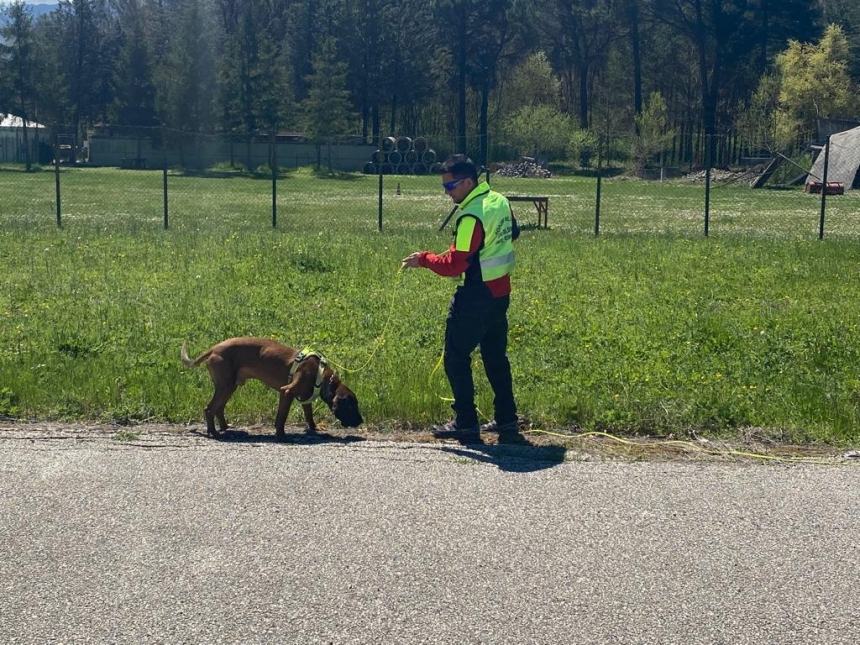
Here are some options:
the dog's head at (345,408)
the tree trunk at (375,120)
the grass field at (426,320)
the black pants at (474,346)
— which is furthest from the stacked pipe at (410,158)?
the dog's head at (345,408)

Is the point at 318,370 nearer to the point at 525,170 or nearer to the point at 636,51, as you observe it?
the point at 525,170

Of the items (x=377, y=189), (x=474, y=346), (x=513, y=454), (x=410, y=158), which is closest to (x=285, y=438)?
(x=474, y=346)

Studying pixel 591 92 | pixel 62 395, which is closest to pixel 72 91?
pixel 591 92

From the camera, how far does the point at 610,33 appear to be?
83062 millimetres

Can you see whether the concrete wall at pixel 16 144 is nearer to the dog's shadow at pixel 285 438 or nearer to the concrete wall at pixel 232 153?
the concrete wall at pixel 232 153

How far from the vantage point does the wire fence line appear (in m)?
25.8

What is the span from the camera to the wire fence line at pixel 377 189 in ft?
84.6

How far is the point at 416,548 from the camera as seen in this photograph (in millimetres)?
4582

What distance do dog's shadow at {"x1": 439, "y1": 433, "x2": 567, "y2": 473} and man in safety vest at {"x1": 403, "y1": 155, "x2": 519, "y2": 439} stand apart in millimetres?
213

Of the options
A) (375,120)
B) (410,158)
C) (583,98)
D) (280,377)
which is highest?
(583,98)

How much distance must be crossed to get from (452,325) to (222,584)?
3.02m

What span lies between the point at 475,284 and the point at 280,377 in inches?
57.1

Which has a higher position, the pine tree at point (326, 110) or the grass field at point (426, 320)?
the pine tree at point (326, 110)

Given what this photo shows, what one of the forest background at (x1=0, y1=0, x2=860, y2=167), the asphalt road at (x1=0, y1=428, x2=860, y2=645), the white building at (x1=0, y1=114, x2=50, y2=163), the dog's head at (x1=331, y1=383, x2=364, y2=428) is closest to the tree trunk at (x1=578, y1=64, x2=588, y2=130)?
the forest background at (x1=0, y1=0, x2=860, y2=167)
